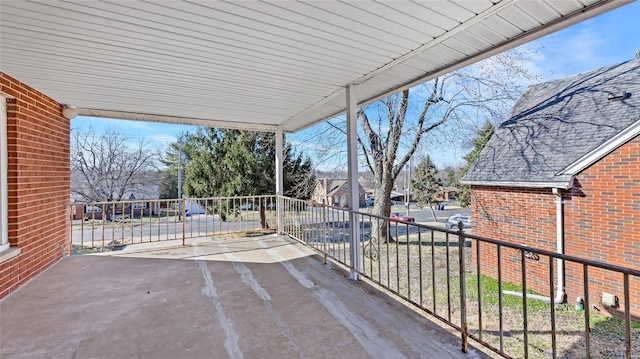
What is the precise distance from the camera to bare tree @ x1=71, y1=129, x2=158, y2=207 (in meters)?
11.8

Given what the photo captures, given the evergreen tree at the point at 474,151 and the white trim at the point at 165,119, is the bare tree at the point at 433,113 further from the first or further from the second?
the white trim at the point at 165,119

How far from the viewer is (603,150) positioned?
538cm

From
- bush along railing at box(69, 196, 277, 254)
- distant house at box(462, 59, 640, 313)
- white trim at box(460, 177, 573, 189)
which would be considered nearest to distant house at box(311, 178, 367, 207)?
bush along railing at box(69, 196, 277, 254)

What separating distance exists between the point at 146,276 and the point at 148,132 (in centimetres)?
1345

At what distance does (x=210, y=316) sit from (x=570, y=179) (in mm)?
6895

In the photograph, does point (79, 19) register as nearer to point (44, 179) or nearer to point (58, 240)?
point (44, 179)

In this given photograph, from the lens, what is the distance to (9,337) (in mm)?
2047

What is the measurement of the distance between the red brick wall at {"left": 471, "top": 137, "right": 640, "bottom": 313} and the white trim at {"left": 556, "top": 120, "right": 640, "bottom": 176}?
0.08m

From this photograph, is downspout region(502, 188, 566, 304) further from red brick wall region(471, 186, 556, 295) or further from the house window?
the house window

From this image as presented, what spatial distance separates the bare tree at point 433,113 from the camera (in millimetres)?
8344

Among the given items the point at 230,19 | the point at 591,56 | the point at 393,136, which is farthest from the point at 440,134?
the point at 230,19

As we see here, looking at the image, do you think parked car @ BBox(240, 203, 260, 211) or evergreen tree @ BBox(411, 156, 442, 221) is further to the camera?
evergreen tree @ BBox(411, 156, 442, 221)

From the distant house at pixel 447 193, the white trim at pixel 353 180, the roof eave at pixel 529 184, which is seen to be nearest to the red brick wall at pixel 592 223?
the roof eave at pixel 529 184

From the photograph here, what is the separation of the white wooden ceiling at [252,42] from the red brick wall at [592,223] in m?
4.90
